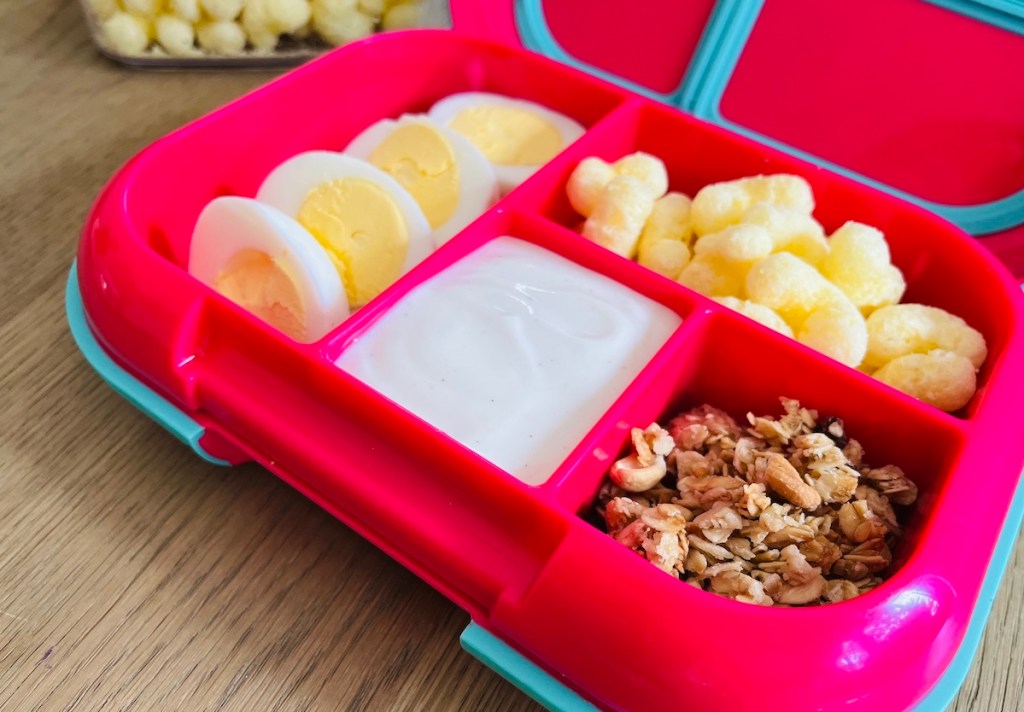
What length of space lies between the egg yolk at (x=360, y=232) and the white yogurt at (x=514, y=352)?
0.09m

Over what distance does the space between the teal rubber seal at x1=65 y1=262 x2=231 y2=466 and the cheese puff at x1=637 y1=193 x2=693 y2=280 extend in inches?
19.2

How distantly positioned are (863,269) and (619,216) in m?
0.25

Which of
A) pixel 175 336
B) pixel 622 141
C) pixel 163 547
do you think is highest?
pixel 622 141

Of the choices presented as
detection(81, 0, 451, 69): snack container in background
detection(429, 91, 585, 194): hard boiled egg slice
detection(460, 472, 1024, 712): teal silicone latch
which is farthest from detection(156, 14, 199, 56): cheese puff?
detection(460, 472, 1024, 712): teal silicone latch

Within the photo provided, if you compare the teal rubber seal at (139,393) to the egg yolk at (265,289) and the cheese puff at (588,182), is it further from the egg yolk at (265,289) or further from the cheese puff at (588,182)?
the cheese puff at (588,182)

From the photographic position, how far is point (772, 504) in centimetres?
66

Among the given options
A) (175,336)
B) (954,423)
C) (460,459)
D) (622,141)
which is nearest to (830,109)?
(622,141)

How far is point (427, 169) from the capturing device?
1.00 m

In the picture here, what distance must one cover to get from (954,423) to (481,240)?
47 cm

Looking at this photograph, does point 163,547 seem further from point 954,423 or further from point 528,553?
point 954,423

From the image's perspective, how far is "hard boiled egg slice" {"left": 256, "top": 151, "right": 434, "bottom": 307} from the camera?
88 centimetres

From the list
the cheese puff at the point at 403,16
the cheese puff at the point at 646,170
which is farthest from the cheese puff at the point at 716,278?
the cheese puff at the point at 403,16

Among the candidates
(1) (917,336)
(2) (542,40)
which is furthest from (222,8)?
(1) (917,336)

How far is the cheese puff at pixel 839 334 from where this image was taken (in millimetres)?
780
